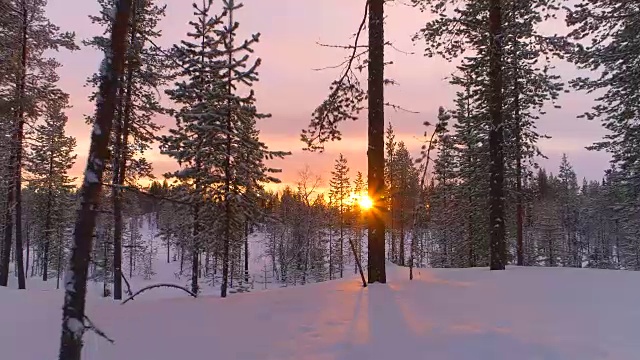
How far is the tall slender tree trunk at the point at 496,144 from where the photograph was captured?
12266 mm

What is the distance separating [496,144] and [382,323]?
858cm

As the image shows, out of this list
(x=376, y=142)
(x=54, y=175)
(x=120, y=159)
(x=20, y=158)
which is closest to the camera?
(x=376, y=142)

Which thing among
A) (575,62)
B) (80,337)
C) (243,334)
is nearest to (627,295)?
(243,334)

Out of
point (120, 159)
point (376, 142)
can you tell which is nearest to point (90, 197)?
point (376, 142)

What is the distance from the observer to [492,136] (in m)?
13.0

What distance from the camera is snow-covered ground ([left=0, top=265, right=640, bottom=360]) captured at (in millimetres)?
4965

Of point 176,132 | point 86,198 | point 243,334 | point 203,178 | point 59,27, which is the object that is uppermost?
point 59,27

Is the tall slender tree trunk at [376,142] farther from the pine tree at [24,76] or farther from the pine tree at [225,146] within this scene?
the pine tree at [24,76]

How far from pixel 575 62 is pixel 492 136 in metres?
5.19

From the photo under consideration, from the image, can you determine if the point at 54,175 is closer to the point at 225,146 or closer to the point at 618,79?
the point at 225,146

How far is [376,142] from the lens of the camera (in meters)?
9.54

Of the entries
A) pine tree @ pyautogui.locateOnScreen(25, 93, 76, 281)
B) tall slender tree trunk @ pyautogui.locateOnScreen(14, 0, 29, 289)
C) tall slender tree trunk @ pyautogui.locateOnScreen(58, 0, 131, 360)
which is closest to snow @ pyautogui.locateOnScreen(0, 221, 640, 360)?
tall slender tree trunk @ pyautogui.locateOnScreen(58, 0, 131, 360)

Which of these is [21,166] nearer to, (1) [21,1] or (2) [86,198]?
(1) [21,1]

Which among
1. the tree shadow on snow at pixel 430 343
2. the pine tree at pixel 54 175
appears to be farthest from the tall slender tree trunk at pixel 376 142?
the pine tree at pixel 54 175
